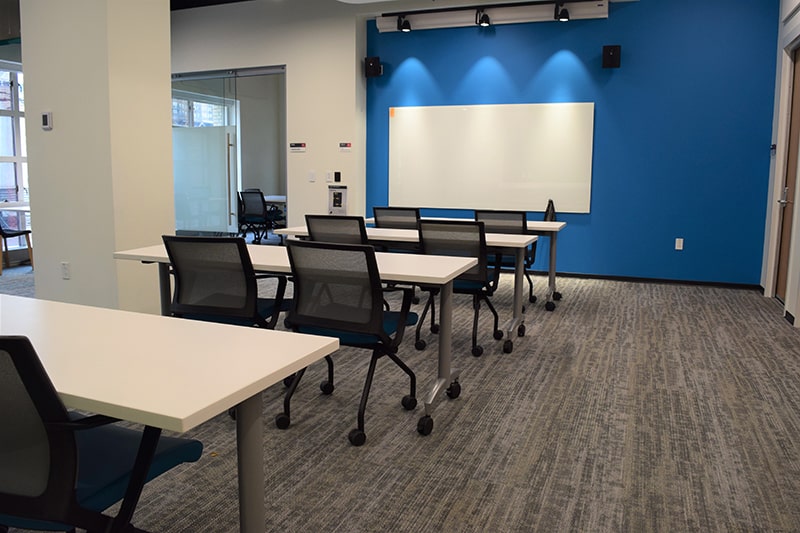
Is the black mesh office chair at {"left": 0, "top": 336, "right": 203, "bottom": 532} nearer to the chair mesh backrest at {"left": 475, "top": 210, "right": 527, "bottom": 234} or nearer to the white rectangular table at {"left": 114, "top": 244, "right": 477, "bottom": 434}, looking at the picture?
the white rectangular table at {"left": 114, "top": 244, "right": 477, "bottom": 434}

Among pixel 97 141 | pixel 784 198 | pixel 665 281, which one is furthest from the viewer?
pixel 665 281

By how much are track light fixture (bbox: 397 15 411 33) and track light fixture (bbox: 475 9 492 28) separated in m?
0.88

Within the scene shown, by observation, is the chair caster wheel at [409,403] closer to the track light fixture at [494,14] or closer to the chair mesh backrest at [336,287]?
the chair mesh backrest at [336,287]

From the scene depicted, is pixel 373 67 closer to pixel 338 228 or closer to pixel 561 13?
pixel 561 13

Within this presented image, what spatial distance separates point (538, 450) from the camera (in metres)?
2.64

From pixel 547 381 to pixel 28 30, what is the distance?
15.8ft

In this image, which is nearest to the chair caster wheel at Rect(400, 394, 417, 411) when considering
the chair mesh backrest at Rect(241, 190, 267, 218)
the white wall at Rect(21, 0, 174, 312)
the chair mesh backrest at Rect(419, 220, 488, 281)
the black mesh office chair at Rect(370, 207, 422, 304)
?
the chair mesh backrest at Rect(419, 220, 488, 281)

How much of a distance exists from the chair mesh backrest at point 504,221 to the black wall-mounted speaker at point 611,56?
2798mm

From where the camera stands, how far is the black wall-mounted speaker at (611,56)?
6.77 meters

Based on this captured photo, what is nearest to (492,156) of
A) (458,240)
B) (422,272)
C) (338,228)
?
(458,240)

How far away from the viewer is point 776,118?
627cm

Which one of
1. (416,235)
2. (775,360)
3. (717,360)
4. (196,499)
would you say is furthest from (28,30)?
(775,360)

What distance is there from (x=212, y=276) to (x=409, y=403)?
1174 mm

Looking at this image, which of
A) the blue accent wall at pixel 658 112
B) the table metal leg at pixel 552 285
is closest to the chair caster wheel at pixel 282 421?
the table metal leg at pixel 552 285
